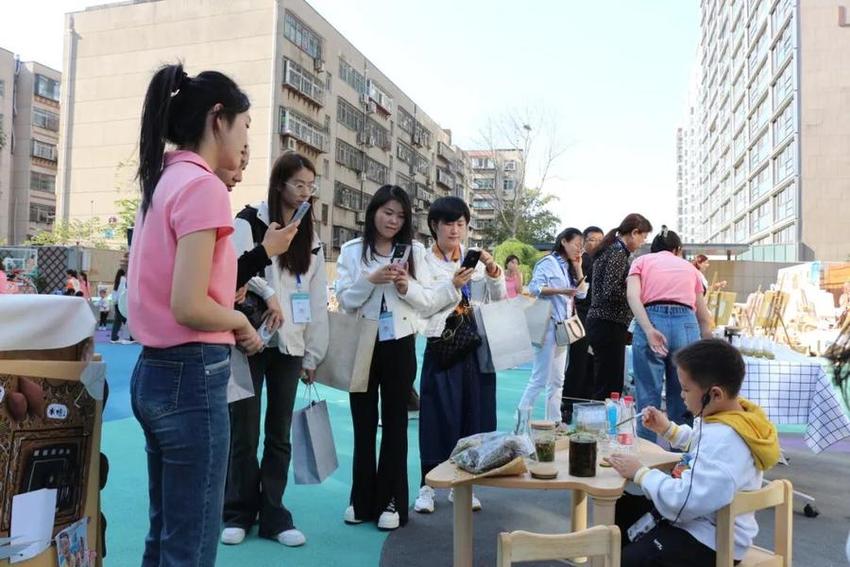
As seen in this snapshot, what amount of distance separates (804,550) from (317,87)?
3249cm

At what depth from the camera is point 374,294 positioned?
3.45m

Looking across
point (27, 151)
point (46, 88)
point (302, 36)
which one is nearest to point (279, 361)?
point (302, 36)

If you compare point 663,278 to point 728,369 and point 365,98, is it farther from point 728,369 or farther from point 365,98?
point 365,98

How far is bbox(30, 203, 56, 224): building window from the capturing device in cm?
4041

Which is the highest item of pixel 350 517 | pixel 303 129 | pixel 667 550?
pixel 303 129

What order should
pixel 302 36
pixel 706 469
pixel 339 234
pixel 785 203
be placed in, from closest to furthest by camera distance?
pixel 706 469 → pixel 302 36 → pixel 339 234 → pixel 785 203

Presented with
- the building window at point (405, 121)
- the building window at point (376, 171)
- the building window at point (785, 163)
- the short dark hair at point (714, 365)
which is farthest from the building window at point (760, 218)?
the short dark hair at point (714, 365)

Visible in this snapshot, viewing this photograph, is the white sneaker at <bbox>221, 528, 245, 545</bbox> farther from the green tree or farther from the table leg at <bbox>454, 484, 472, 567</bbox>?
the green tree

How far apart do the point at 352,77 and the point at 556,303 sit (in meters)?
34.6

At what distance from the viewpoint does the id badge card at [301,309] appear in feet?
10.3

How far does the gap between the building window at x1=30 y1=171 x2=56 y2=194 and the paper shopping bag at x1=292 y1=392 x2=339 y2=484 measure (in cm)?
4422

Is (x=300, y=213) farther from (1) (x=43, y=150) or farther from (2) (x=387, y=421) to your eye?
(1) (x=43, y=150)

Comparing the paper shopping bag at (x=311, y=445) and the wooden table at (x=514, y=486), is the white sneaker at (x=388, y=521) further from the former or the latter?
the wooden table at (x=514, y=486)

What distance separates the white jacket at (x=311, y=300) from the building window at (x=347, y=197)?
3310 cm
